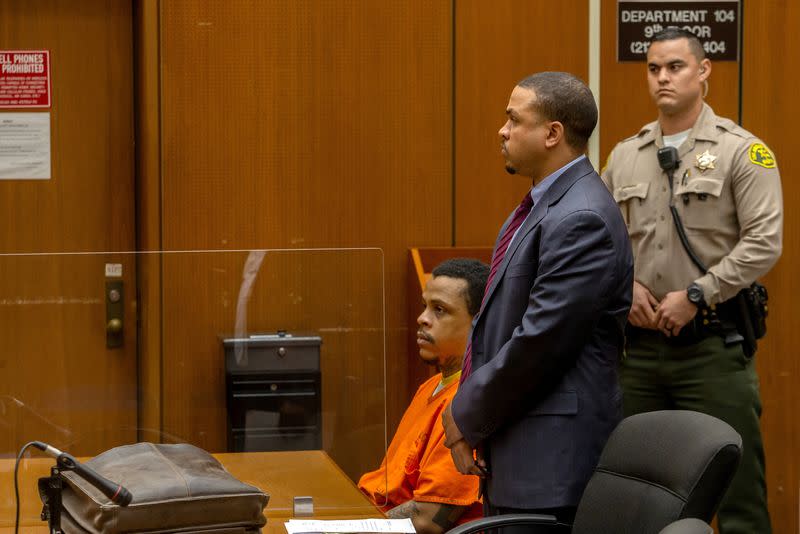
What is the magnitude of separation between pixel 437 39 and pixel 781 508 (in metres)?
2.37

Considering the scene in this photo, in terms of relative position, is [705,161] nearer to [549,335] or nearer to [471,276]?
[471,276]

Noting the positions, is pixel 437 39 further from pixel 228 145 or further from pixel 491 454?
pixel 491 454

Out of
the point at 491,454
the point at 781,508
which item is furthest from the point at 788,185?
the point at 491,454

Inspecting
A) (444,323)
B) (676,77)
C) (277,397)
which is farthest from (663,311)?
(277,397)

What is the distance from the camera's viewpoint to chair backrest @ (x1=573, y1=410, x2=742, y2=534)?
229 centimetres

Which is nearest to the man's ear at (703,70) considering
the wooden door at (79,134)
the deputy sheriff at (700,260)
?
the deputy sheriff at (700,260)

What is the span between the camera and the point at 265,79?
4.68 m

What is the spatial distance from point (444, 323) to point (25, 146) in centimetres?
227

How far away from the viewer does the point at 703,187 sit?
3980 millimetres

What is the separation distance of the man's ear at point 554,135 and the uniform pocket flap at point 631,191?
1.27 m

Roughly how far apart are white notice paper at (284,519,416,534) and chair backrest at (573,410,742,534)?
0.42m

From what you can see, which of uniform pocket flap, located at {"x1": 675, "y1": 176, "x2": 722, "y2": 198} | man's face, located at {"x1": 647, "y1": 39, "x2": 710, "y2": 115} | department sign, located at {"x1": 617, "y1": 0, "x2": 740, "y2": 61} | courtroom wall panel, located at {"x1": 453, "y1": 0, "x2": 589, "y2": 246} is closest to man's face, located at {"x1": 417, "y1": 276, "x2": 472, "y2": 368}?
uniform pocket flap, located at {"x1": 675, "y1": 176, "x2": 722, "y2": 198}

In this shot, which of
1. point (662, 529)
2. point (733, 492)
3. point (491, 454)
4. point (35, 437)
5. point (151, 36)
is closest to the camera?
point (662, 529)

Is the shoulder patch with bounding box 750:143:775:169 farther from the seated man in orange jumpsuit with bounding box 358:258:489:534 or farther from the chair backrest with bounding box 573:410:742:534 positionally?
the chair backrest with bounding box 573:410:742:534
